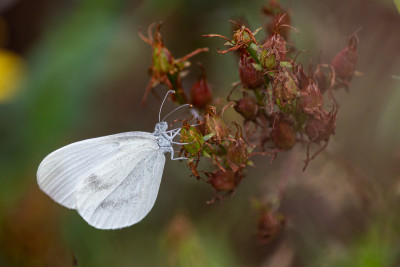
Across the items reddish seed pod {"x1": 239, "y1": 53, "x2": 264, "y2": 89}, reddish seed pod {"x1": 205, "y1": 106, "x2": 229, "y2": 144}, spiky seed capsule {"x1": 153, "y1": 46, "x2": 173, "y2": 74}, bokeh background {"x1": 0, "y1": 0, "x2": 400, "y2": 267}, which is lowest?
bokeh background {"x1": 0, "y1": 0, "x2": 400, "y2": 267}

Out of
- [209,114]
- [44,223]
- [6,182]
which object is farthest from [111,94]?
[209,114]

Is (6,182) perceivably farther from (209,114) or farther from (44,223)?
(209,114)

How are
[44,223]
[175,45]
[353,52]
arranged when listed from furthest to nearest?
[175,45], [44,223], [353,52]

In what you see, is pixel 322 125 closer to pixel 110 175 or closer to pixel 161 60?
pixel 161 60

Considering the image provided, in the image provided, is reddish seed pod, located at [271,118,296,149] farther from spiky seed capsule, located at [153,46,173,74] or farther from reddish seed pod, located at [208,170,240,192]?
spiky seed capsule, located at [153,46,173,74]

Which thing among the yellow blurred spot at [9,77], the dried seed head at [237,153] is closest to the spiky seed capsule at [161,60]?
the dried seed head at [237,153]

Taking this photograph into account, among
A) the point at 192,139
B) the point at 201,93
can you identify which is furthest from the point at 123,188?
the point at 192,139

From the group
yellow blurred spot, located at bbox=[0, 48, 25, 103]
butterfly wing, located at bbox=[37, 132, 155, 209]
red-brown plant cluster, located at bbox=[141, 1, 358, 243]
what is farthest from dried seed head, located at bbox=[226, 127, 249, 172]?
yellow blurred spot, located at bbox=[0, 48, 25, 103]
